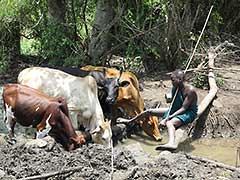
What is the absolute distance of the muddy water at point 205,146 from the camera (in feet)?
30.7

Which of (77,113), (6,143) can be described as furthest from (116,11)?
(6,143)

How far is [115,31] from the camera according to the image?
14.0 m

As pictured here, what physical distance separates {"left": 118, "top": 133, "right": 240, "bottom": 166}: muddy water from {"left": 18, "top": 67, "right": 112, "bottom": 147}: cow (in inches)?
31.2

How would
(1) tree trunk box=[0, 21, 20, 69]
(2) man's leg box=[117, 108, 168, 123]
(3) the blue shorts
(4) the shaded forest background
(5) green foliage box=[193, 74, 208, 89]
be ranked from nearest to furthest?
(3) the blue shorts → (2) man's leg box=[117, 108, 168, 123] → (5) green foliage box=[193, 74, 208, 89] → (4) the shaded forest background → (1) tree trunk box=[0, 21, 20, 69]

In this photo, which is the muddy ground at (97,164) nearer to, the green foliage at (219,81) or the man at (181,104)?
the man at (181,104)

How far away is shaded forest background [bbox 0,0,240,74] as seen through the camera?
13.2m

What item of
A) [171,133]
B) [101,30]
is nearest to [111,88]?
[171,133]

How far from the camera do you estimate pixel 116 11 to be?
13555mm

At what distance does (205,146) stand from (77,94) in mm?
2399

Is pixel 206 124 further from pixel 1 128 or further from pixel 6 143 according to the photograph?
pixel 6 143

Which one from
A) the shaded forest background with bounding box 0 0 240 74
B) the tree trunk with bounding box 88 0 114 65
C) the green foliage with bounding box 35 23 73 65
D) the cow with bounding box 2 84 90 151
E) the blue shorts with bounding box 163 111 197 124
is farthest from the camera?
the green foliage with bounding box 35 23 73 65

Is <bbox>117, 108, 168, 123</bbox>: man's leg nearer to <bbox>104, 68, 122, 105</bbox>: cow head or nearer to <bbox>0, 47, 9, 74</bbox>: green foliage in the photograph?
<bbox>104, 68, 122, 105</bbox>: cow head

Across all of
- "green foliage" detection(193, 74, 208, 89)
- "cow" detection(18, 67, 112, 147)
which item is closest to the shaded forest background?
"green foliage" detection(193, 74, 208, 89)

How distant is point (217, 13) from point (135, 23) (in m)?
2.17
